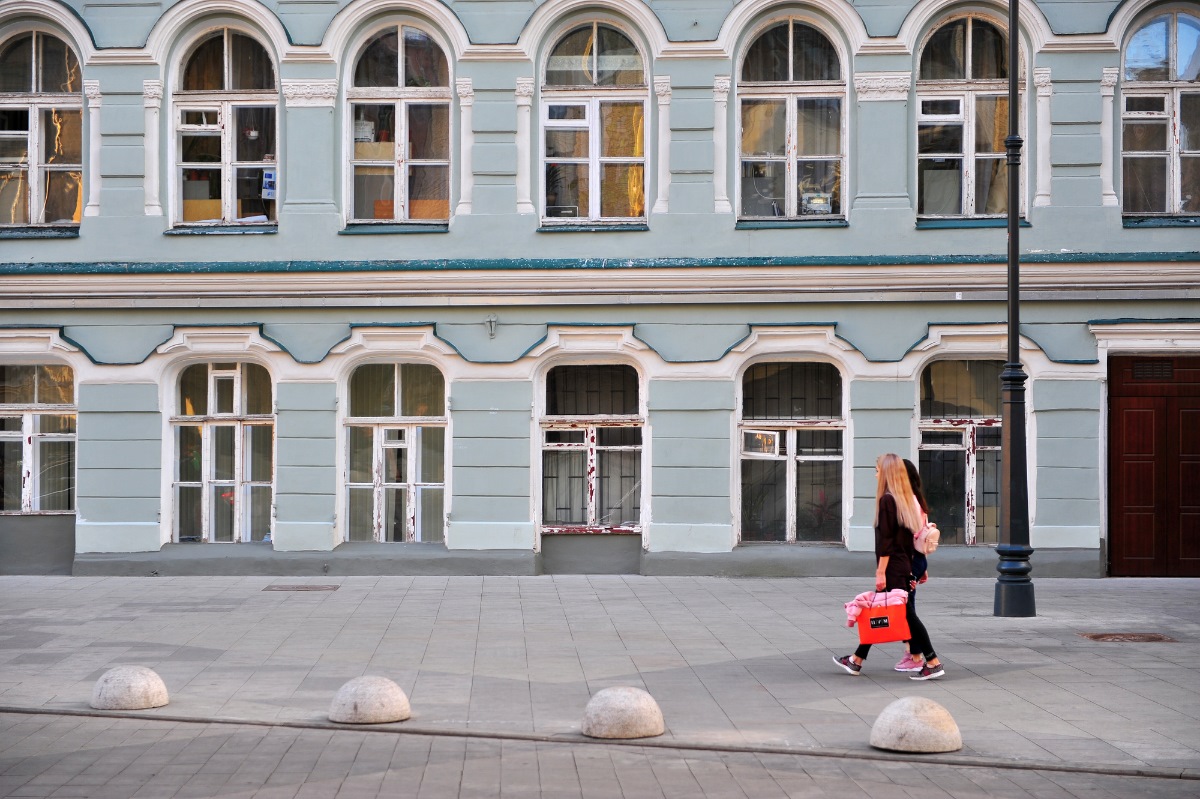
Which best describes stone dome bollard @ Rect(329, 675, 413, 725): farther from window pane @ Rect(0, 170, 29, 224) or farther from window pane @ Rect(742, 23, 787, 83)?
window pane @ Rect(0, 170, 29, 224)

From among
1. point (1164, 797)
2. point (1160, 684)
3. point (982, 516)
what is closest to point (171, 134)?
point (982, 516)

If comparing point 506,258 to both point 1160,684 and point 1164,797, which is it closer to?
point 1160,684

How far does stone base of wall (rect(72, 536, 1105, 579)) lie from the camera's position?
19.7 meters

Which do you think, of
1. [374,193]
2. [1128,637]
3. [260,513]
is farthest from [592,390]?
[1128,637]

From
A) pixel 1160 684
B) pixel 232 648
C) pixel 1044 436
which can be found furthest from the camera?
pixel 1044 436

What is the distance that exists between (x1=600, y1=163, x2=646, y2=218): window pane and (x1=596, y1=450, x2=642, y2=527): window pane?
3.29 metres

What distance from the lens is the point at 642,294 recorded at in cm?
1997

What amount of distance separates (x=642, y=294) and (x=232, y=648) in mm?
8210

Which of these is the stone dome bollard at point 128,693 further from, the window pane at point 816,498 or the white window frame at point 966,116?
the white window frame at point 966,116

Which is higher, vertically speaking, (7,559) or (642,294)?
(642,294)

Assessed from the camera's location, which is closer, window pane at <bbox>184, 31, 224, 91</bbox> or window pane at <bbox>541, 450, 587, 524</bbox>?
window pane at <bbox>541, 450, 587, 524</bbox>

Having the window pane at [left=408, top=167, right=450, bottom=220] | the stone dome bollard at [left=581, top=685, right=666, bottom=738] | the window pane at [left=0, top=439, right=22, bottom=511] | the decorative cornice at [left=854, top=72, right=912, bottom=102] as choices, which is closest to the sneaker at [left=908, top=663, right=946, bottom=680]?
the stone dome bollard at [left=581, top=685, right=666, bottom=738]

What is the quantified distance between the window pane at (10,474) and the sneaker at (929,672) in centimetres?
1380

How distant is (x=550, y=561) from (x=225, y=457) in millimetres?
4770
